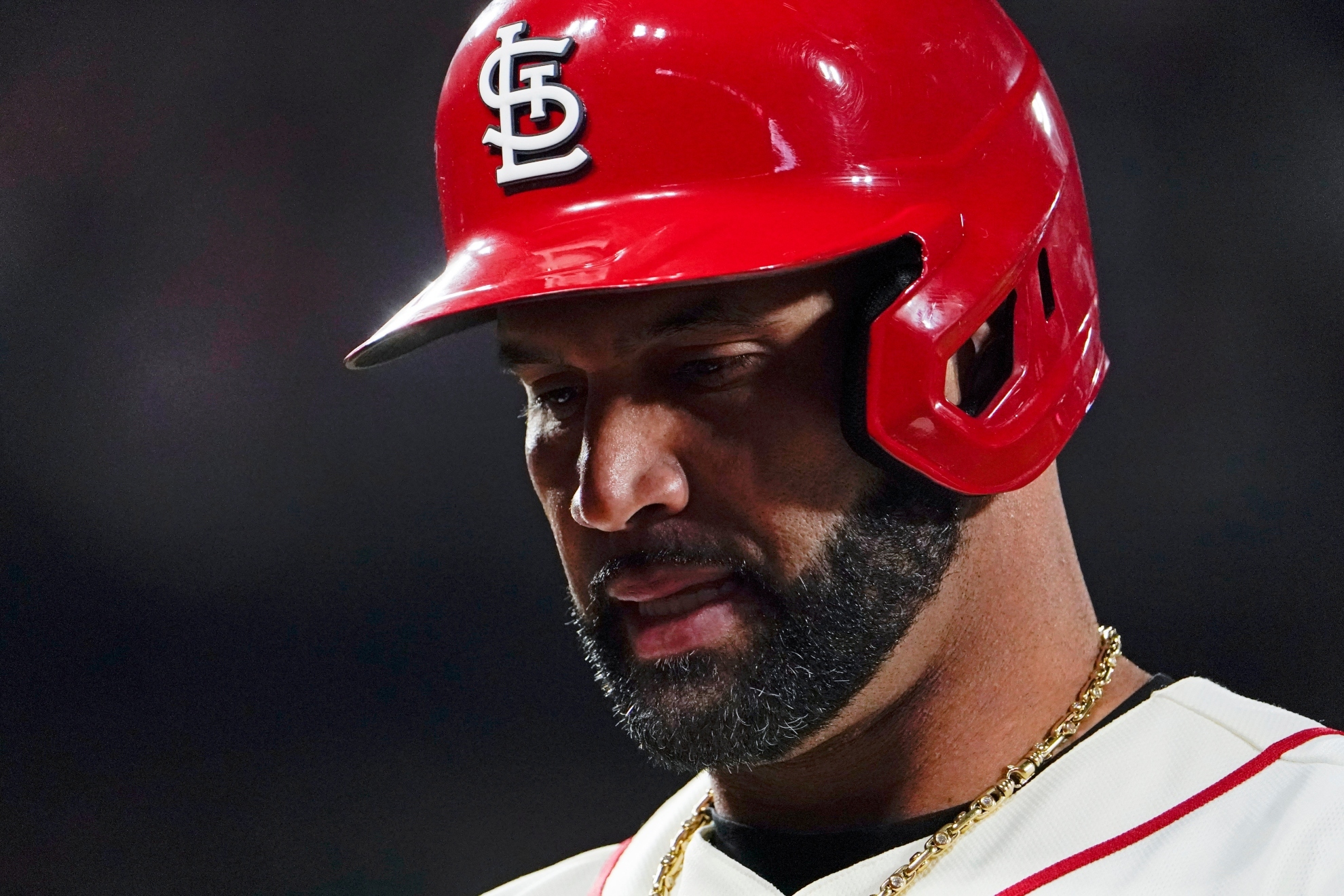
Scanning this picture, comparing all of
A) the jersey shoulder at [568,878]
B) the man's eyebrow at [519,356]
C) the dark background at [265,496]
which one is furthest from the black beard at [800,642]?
the dark background at [265,496]

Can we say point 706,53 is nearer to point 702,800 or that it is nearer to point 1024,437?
point 1024,437

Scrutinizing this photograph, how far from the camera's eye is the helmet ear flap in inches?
50.2

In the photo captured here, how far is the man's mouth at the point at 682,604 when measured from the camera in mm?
1337

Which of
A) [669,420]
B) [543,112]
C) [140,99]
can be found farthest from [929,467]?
[140,99]

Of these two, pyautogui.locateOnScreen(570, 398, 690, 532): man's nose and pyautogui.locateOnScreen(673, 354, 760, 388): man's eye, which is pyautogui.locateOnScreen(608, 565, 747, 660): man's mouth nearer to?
pyautogui.locateOnScreen(570, 398, 690, 532): man's nose

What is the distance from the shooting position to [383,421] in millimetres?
2598

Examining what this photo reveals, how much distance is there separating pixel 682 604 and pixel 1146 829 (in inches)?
18.3

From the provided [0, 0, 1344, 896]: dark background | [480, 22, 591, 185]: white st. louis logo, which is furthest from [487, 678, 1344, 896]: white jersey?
[0, 0, 1344, 896]: dark background

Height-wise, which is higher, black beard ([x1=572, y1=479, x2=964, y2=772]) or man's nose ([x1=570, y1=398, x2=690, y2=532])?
man's nose ([x1=570, y1=398, x2=690, y2=532])

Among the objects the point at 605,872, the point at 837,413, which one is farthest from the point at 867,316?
the point at 605,872

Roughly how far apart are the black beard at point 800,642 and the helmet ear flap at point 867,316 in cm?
6

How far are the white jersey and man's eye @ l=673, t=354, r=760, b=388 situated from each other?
480 millimetres

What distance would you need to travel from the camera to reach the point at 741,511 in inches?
52.3

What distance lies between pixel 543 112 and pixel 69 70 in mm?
1566
